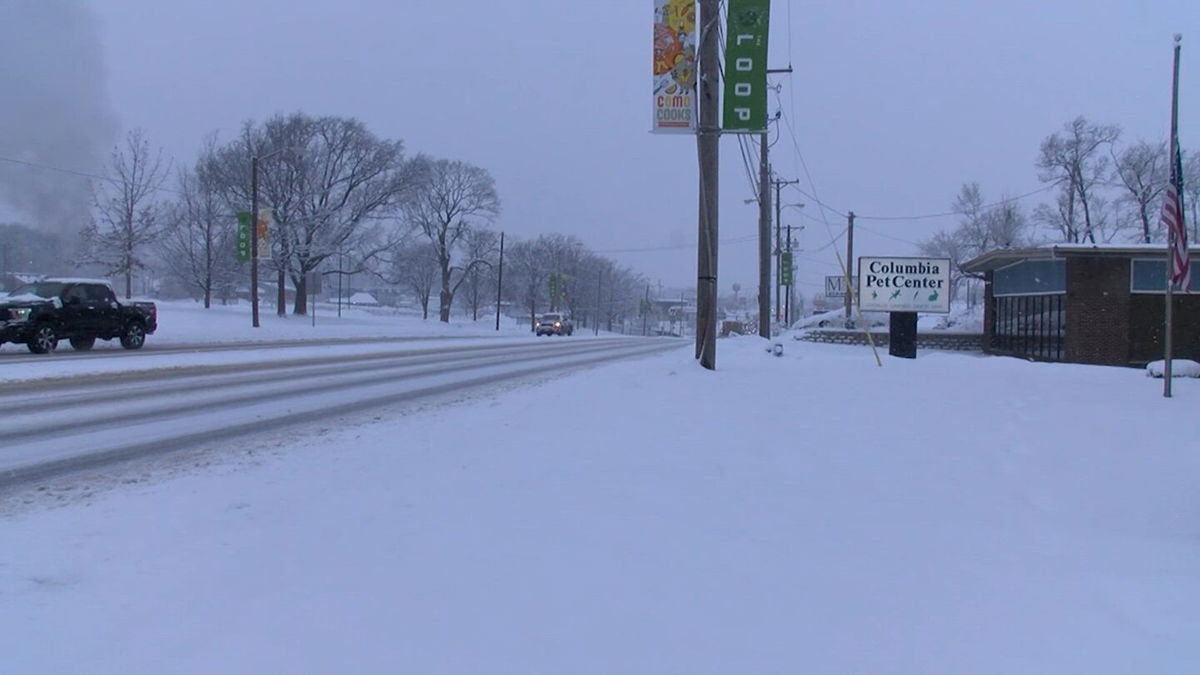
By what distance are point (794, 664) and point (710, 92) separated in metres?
14.9

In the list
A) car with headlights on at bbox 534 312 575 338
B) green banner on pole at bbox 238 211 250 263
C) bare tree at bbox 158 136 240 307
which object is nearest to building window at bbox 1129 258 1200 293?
green banner on pole at bbox 238 211 250 263

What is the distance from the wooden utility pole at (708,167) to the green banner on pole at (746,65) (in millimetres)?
244

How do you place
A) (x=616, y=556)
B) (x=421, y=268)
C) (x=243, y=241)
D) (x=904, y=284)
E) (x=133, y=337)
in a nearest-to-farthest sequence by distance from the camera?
(x=616, y=556)
(x=133, y=337)
(x=904, y=284)
(x=243, y=241)
(x=421, y=268)

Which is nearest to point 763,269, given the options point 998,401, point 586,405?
point 998,401

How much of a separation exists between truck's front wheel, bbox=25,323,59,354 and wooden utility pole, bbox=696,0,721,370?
16383mm

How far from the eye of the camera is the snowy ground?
4.46 meters

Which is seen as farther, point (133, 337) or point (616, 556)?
point (133, 337)

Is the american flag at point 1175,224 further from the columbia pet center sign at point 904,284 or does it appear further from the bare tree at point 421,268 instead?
the bare tree at point 421,268

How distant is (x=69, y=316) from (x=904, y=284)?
23673 mm

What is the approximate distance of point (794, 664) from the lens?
4406 millimetres

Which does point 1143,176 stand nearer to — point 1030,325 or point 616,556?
point 1030,325

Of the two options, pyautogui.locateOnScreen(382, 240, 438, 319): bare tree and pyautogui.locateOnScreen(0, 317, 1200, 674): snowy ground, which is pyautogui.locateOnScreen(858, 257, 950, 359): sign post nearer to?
pyautogui.locateOnScreen(0, 317, 1200, 674): snowy ground

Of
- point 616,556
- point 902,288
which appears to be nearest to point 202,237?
point 902,288

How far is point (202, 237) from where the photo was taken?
6919 centimetres
